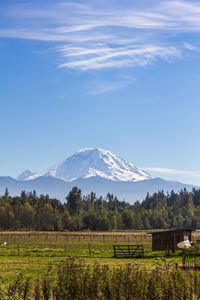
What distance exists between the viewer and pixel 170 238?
55.2m

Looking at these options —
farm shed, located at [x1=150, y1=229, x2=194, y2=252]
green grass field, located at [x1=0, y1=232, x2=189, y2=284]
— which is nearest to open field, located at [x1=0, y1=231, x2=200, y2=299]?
green grass field, located at [x1=0, y1=232, x2=189, y2=284]

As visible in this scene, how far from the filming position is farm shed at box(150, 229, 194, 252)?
53.8m

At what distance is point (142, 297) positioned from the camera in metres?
16.0

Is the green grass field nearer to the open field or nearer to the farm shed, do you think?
the open field

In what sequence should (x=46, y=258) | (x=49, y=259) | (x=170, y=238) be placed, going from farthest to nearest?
(x=170, y=238)
(x=46, y=258)
(x=49, y=259)

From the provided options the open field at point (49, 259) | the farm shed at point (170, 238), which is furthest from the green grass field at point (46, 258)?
the farm shed at point (170, 238)

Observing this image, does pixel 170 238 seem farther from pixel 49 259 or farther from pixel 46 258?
pixel 49 259

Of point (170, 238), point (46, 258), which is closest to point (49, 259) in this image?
point (46, 258)

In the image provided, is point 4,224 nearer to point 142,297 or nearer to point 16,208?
point 16,208

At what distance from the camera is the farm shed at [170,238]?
2119 inches

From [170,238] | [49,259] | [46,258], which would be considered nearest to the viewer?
[49,259]

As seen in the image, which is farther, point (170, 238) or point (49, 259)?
point (170, 238)

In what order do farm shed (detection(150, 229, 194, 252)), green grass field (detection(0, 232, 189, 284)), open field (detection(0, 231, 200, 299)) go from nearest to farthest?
open field (detection(0, 231, 200, 299)) < green grass field (detection(0, 232, 189, 284)) < farm shed (detection(150, 229, 194, 252))

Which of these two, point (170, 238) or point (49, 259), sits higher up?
point (170, 238)
